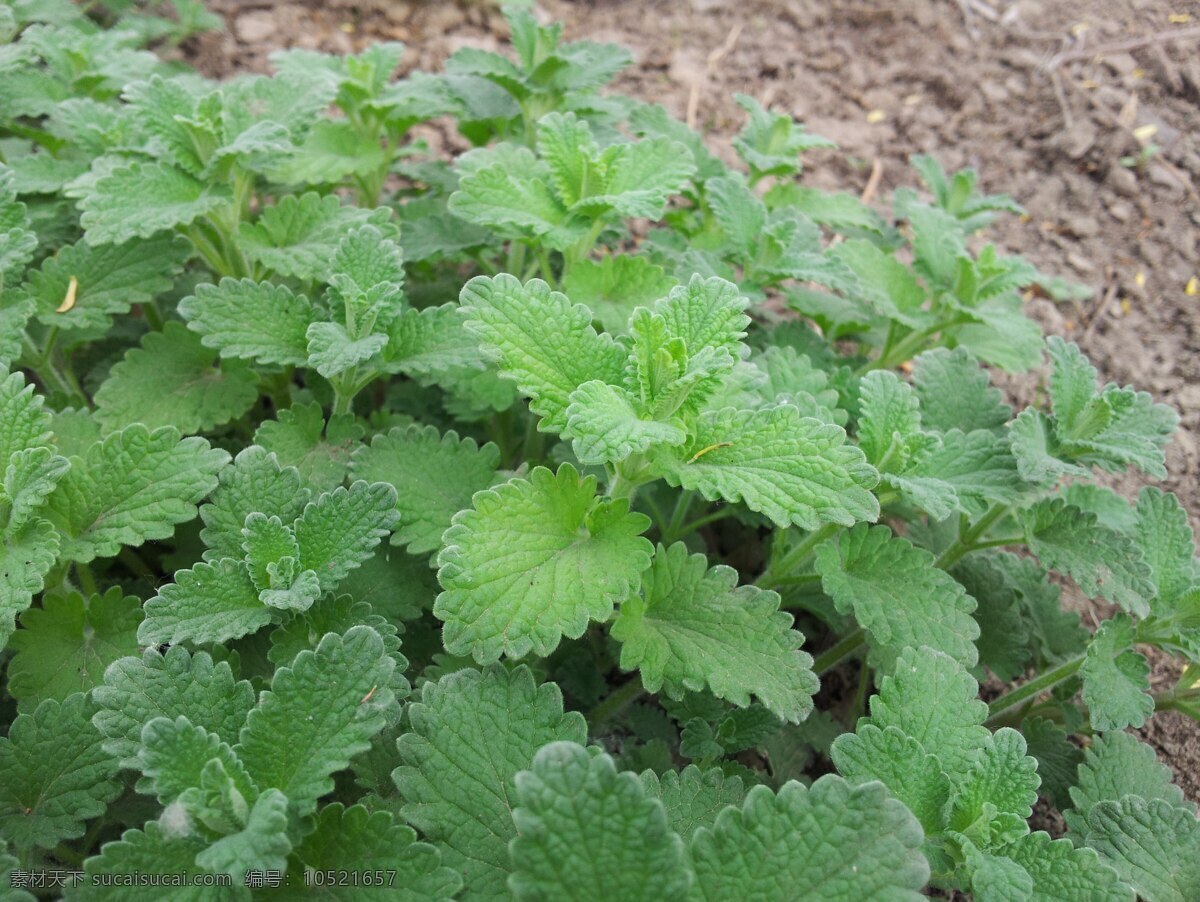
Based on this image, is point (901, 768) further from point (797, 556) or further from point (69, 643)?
point (69, 643)

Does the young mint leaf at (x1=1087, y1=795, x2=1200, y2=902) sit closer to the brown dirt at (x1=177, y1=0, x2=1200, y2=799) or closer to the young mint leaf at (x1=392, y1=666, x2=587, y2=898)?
the young mint leaf at (x1=392, y1=666, x2=587, y2=898)

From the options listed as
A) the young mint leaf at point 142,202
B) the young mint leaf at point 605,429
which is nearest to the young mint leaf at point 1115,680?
the young mint leaf at point 605,429

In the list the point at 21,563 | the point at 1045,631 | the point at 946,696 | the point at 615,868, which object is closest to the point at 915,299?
the point at 1045,631

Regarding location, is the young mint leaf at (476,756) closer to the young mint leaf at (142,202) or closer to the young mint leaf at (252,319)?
the young mint leaf at (252,319)

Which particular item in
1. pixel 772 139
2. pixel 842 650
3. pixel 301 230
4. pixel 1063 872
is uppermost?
pixel 772 139

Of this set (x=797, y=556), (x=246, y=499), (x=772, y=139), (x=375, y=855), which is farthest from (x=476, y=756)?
(x=772, y=139)

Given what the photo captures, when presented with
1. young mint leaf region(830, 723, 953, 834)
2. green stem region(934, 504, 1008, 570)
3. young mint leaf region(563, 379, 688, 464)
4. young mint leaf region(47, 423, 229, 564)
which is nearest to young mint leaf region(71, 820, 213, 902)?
young mint leaf region(47, 423, 229, 564)
